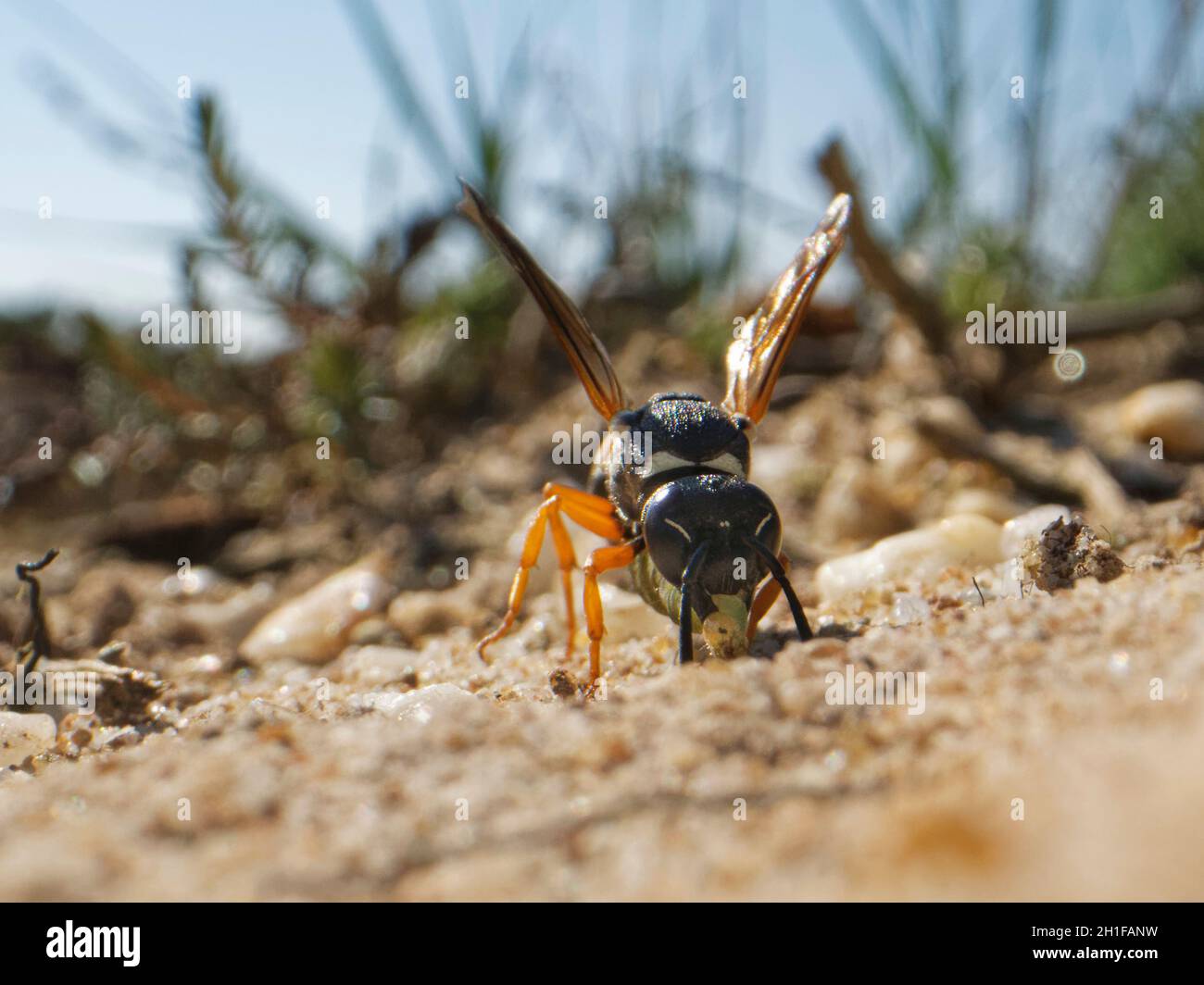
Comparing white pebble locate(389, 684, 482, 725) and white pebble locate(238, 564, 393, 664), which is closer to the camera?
white pebble locate(389, 684, 482, 725)

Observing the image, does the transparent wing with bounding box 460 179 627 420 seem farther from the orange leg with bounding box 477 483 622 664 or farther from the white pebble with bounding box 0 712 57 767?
the white pebble with bounding box 0 712 57 767

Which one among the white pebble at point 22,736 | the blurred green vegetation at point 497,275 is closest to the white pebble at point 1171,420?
the blurred green vegetation at point 497,275

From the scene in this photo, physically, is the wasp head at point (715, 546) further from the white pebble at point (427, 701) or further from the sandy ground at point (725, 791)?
the white pebble at point (427, 701)

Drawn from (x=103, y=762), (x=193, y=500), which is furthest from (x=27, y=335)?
(x=103, y=762)

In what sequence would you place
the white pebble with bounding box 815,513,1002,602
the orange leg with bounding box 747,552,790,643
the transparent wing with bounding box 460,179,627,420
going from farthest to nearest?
the white pebble with bounding box 815,513,1002,602 → the transparent wing with bounding box 460,179,627,420 → the orange leg with bounding box 747,552,790,643

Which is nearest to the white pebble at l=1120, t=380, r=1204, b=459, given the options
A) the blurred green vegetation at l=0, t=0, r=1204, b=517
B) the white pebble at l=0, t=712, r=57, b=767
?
the blurred green vegetation at l=0, t=0, r=1204, b=517

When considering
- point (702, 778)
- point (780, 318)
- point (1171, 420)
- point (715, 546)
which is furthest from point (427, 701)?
point (1171, 420)
